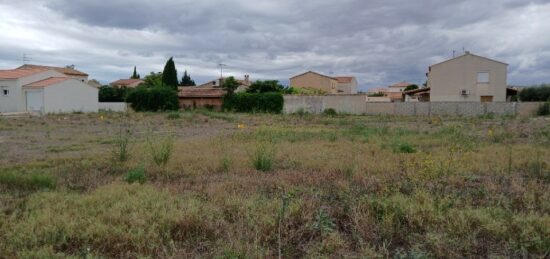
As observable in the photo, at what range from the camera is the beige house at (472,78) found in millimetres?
37406

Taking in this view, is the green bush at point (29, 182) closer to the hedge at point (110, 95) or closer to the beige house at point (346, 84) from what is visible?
the hedge at point (110, 95)

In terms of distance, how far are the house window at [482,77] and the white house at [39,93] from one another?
3877 cm

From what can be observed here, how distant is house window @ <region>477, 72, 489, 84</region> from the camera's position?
123ft

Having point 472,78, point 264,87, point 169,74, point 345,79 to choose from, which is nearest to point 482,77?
point 472,78

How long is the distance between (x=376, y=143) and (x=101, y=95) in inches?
1548

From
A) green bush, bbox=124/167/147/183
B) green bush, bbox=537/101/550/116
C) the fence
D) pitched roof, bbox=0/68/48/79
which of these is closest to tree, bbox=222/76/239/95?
the fence

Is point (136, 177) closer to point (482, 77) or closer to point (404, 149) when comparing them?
point (404, 149)

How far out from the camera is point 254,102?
34.8m

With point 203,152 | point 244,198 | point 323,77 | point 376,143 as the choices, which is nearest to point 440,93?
point 323,77

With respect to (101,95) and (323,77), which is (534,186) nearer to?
(101,95)

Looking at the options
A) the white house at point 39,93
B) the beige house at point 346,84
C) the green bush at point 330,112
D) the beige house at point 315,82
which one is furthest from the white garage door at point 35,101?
the beige house at point 346,84

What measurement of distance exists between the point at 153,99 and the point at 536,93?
40793 millimetres

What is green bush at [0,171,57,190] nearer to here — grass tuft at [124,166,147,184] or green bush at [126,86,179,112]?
grass tuft at [124,166,147,184]

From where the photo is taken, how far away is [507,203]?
4.59 metres
